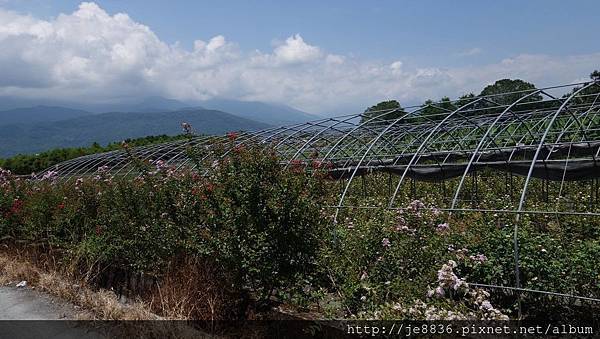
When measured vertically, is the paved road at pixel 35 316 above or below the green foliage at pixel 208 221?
below

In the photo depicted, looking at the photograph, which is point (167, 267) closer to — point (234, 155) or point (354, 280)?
point (234, 155)

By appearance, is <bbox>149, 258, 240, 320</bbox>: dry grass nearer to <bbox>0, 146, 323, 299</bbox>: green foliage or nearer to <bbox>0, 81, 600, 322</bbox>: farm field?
<bbox>0, 81, 600, 322</bbox>: farm field

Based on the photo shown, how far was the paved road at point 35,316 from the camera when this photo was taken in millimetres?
4203

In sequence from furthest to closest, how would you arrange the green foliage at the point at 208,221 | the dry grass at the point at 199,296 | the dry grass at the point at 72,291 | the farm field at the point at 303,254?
the dry grass at the point at 72,291
the dry grass at the point at 199,296
the green foliage at the point at 208,221
the farm field at the point at 303,254

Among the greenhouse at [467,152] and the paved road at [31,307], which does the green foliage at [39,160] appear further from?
the paved road at [31,307]

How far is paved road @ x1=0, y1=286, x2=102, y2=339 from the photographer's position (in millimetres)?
4203

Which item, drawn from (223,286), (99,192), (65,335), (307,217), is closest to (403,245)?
(307,217)

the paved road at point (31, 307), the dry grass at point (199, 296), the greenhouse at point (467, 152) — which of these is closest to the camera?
the dry grass at point (199, 296)

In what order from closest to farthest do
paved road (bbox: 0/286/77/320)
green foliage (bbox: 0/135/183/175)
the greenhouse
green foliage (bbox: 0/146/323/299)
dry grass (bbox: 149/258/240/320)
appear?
1. green foliage (bbox: 0/146/323/299)
2. dry grass (bbox: 149/258/240/320)
3. paved road (bbox: 0/286/77/320)
4. the greenhouse
5. green foliage (bbox: 0/135/183/175)

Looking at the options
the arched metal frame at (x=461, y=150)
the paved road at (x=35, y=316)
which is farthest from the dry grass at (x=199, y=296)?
the arched metal frame at (x=461, y=150)

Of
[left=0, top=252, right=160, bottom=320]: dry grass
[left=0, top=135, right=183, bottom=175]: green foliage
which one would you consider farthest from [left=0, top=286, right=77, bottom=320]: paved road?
[left=0, top=135, right=183, bottom=175]: green foliage

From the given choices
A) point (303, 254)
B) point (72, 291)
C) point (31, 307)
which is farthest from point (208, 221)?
point (31, 307)

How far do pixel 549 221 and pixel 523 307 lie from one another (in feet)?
10.8

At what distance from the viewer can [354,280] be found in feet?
11.8
